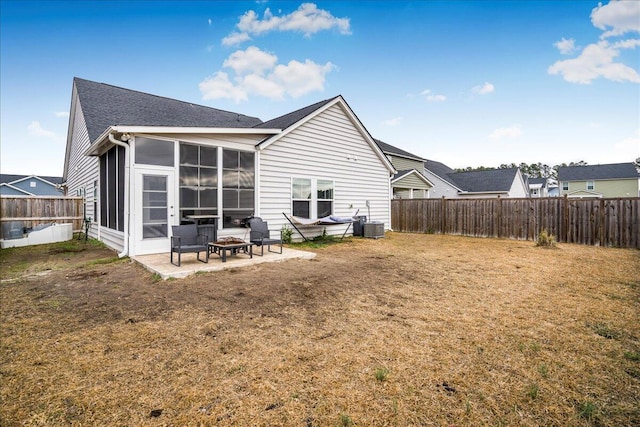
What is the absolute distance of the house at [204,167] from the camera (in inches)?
282

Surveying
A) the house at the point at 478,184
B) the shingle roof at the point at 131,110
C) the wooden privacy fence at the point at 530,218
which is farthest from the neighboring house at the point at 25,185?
the house at the point at 478,184

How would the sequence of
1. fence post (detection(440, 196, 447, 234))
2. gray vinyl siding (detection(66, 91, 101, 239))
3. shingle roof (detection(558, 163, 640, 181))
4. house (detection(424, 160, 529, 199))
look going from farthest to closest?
shingle roof (detection(558, 163, 640, 181))
house (detection(424, 160, 529, 199))
fence post (detection(440, 196, 447, 234))
gray vinyl siding (detection(66, 91, 101, 239))

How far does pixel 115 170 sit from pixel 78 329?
6205 mm

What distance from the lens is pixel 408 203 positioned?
1479cm

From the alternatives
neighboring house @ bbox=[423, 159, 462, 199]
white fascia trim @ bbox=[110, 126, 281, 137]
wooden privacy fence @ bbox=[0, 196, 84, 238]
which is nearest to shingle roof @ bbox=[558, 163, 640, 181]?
neighboring house @ bbox=[423, 159, 462, 199]

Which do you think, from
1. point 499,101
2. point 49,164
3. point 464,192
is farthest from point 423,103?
point 49,164

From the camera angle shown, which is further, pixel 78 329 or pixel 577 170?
pixel 577 170

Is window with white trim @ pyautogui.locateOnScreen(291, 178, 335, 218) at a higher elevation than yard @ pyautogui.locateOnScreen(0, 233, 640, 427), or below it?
higher

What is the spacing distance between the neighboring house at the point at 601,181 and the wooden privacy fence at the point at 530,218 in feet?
93.8

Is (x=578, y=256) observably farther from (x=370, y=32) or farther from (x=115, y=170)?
(x=115, y=170)

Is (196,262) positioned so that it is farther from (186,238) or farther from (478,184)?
(478,184)

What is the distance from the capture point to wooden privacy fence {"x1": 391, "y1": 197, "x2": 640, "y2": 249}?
9305 millimetres

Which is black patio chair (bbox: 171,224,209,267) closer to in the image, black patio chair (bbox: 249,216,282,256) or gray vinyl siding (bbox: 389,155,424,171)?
black patio chair (bbox: 249,216,282,256)

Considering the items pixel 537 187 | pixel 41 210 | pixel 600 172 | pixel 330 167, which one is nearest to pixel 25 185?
pixel 41 210
